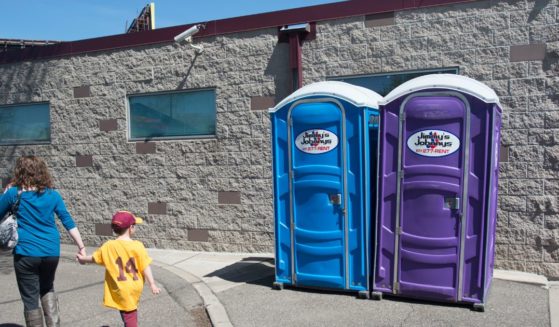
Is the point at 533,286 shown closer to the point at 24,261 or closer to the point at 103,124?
the point at 24,261

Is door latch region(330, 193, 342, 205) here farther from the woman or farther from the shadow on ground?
the woman

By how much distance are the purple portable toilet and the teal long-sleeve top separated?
3.19 metres

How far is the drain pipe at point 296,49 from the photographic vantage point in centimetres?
749

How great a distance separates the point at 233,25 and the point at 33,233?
187 inches

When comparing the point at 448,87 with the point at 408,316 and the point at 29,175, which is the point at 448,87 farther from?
the point at 29,175

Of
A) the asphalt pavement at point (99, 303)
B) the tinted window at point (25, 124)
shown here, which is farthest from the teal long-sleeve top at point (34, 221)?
the tinted window at point (25, 124)

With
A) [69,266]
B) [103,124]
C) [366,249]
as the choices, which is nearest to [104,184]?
[103,124]

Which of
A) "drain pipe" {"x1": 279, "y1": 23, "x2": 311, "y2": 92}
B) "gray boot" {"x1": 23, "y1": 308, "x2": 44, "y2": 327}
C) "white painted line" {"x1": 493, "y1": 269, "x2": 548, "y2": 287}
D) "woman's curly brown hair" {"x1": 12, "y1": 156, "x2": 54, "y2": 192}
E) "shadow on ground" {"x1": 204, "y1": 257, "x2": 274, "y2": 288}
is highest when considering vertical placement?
"drain pipe" {"x1": 279, "y1": 23, "x2": 311, "y2": 92}

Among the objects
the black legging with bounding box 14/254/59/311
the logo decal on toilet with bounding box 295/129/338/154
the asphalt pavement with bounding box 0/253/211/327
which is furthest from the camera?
the logo decal on toilet with bounding box 295/129/338/154

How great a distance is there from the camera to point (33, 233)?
444 cm

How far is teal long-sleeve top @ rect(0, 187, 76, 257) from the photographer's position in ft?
14.5

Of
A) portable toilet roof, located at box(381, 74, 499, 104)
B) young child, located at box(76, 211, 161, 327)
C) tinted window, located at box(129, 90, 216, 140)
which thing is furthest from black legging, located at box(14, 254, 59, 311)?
tinted window, located at box(129, 90, 216, 140)

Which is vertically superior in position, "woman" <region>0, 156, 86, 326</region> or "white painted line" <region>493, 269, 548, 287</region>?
"woman" <region>0, 156, 86, 326</region>

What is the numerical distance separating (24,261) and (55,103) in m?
5.82
